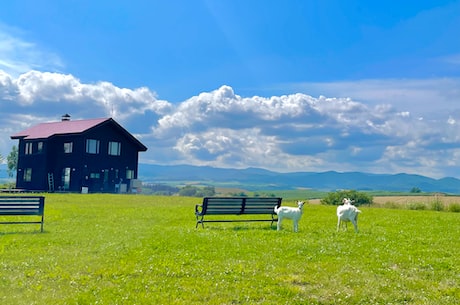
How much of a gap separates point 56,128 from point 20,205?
43.4 meters

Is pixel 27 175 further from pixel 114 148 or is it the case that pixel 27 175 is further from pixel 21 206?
pixel 21 206

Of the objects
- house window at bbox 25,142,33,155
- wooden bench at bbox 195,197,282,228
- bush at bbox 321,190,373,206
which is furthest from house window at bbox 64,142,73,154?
wooden bench at bbox 195,197,282,228

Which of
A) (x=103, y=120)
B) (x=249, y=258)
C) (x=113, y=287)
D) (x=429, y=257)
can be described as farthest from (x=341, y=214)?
(x=103, y=120)

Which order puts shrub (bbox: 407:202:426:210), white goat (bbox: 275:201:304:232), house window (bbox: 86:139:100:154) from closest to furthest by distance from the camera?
white goat (bbox: 275:201:304:232) → shrub (bbox: 407:202:426:210) → house window (bbox: 86:139:100:154)

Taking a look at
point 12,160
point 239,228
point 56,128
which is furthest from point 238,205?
point 12,160

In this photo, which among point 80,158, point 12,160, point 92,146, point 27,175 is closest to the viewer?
point 80,158

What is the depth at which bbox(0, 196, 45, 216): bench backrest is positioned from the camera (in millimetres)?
13779

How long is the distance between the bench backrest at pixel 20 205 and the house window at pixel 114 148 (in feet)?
127

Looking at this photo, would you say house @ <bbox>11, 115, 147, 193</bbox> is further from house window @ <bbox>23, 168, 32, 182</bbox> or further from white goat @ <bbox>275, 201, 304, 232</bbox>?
white goat @ <bbox>275, 201, 304, 232</bbox>

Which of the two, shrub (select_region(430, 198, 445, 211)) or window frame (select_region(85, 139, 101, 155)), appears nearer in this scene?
shrub (select_region(430, 198, 445, 211))

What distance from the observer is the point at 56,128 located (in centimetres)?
5491

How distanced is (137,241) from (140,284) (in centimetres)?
428

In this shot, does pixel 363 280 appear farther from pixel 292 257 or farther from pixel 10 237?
pixel 10 237

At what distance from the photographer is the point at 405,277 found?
8375 millimetres
